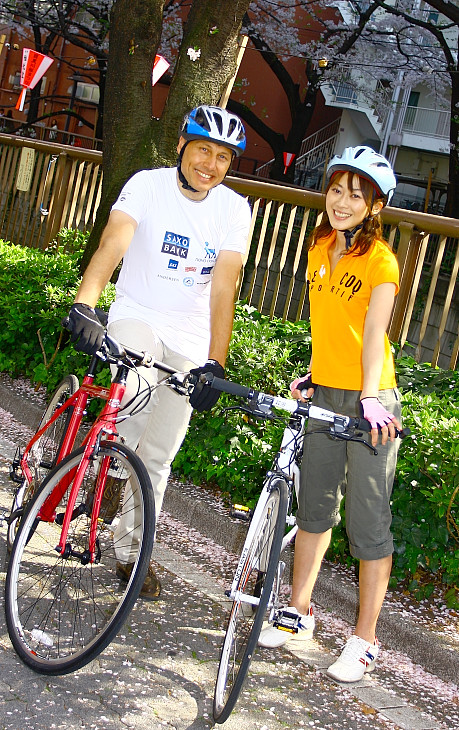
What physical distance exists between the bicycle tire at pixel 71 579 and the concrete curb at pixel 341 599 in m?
1.29

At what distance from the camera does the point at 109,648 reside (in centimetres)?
361

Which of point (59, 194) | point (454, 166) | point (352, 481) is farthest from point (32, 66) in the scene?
point (352, 481)

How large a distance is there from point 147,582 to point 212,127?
6.96 feet

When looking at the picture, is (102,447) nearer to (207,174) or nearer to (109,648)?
(109,648)

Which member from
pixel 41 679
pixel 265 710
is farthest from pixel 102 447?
pixel 265 710

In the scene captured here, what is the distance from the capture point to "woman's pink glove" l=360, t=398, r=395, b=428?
322 cm

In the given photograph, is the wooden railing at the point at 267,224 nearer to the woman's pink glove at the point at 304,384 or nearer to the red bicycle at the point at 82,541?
the woman's pink glove at the point at 304,384

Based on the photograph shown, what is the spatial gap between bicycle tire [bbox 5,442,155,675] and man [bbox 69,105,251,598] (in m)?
0.27

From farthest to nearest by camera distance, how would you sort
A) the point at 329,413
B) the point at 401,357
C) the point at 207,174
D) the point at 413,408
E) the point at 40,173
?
1. the point at 40,173
2. the point at 401,357
3. the point at 413,408
4. the point at 207,174
5. the point at 329,413

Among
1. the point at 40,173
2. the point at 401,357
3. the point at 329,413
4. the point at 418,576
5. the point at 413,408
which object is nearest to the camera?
the point at 329,413

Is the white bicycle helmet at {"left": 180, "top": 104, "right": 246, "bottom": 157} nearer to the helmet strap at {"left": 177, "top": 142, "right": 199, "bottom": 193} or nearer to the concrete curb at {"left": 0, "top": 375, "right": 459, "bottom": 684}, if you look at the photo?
the helmet strap at {"left": 177, "top": 142, "right": 199, "bottom": 193}

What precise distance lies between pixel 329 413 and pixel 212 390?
438 millimetres

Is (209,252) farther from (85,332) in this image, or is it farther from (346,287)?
(85,332)

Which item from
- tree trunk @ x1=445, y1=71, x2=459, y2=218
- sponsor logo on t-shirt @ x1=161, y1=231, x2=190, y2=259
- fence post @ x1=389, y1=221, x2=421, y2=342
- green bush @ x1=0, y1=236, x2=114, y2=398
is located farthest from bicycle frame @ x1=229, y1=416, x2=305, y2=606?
tree trunk @ x1=445, y1=71, x2=459, y2=218
